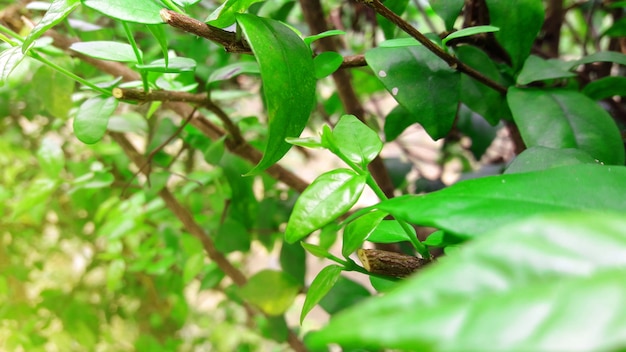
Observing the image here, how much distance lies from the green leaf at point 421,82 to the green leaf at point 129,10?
140 mm

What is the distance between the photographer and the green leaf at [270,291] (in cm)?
56

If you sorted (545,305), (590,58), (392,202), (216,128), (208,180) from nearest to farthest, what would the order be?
(545,305), (392,202), (590,58), (216,128), (208,180)

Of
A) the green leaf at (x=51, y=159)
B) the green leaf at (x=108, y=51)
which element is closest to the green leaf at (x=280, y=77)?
the green leaf at (x=108, y=51)

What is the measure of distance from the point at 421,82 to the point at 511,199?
0.53 feet

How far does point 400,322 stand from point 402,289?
1 centimetres

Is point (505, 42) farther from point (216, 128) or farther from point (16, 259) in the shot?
point (16, 259)

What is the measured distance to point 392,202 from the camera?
0.22m

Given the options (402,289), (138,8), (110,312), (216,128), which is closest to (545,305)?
(402,289)

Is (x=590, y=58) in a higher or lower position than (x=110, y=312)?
higher

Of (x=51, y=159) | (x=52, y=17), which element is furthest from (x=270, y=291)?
(x=52, y=17)

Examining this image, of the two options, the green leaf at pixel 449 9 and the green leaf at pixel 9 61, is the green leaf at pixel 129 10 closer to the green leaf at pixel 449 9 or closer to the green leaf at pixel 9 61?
the green leaf at pixel 9 61

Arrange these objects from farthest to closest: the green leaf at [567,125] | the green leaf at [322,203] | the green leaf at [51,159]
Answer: the green leaf at [51,159] < the green leaf at [567,125] < the green leaf at [322,203]

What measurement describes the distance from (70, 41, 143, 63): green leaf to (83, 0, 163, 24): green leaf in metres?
0.06

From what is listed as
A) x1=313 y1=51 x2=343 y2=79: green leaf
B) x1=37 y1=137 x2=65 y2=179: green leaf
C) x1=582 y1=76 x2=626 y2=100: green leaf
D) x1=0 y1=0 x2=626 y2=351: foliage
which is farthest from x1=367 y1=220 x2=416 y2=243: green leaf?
x1=37 y1=137 x2=65 y2=179: green leaf
